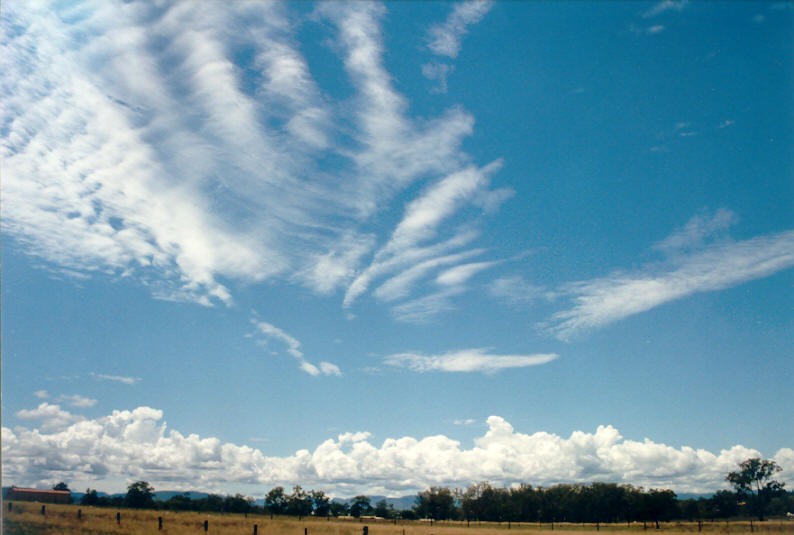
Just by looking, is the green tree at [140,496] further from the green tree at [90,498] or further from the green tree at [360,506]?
the green tree at [360,506]

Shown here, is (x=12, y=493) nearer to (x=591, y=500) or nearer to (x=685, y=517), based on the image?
(x=591, y=500)

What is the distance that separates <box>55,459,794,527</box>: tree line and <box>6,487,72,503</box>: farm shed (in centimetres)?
2385

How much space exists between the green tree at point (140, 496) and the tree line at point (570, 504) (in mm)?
13243

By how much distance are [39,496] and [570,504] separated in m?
70.4

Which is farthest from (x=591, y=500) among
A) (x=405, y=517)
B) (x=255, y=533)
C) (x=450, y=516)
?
(x=255, y=533)

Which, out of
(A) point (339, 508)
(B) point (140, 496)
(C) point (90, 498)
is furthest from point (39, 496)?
(A) point (339, 508)

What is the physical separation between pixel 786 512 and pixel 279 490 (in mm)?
63338

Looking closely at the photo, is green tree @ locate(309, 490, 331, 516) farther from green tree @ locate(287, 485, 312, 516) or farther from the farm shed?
the farm shed

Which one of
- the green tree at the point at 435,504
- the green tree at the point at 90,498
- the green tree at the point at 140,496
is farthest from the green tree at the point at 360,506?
the green tree at the point at 90,498

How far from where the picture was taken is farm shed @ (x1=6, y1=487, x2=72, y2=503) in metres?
17.3

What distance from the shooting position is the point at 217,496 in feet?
145

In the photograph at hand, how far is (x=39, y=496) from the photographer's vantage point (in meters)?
23.1

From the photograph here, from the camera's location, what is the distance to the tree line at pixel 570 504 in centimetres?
5922

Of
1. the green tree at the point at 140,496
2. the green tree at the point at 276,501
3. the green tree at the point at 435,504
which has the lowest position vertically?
the green tree at the point at 435,504
